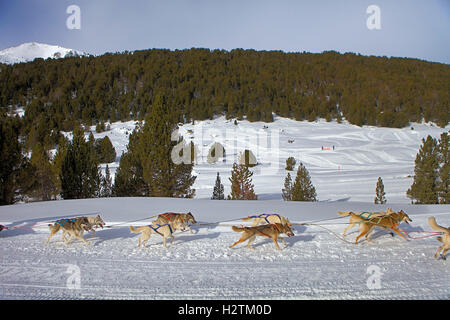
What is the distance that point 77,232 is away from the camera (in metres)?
4.73

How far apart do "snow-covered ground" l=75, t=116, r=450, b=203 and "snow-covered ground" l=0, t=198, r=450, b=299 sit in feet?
67.1

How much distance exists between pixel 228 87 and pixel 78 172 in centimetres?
9313

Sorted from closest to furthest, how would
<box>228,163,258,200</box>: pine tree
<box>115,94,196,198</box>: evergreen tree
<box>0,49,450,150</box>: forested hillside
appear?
<box>115,94,196,198</box>: evergreen tree
<box>228,163,258,200</box>: pine tree
<box>0,49,450,150</box>: forested hillside

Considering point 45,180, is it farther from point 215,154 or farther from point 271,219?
point 215,154

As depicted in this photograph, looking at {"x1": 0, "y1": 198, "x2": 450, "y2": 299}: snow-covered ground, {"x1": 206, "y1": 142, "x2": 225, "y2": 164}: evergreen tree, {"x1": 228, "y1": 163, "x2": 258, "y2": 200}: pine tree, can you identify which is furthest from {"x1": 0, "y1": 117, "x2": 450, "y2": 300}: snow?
{"x1": 206, "y1": 142, "x2": 225, "y2": 164}: evergreen tree

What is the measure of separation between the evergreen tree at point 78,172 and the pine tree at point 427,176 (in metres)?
20.9

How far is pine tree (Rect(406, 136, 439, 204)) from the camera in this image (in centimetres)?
1806

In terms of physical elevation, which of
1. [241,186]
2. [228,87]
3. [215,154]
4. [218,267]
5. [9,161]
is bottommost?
[241,186]

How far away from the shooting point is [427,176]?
18500mm

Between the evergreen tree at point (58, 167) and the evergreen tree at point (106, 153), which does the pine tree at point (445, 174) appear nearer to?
the evergreen tree at point (58, 167)

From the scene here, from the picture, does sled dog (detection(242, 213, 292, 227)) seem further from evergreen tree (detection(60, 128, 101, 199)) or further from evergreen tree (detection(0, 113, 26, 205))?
evergreen tree (detection(60, 128, 101, 199))

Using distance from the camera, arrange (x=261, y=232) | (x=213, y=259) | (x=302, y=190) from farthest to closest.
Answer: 1. (x=302, y=190)
2. (x=261, y=232)
3. (x=213, y=259)

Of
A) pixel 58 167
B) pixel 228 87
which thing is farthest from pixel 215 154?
pixel 228 87

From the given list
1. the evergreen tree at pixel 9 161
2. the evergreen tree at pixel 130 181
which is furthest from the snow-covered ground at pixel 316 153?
the evergreen tree at pixel 9 161
